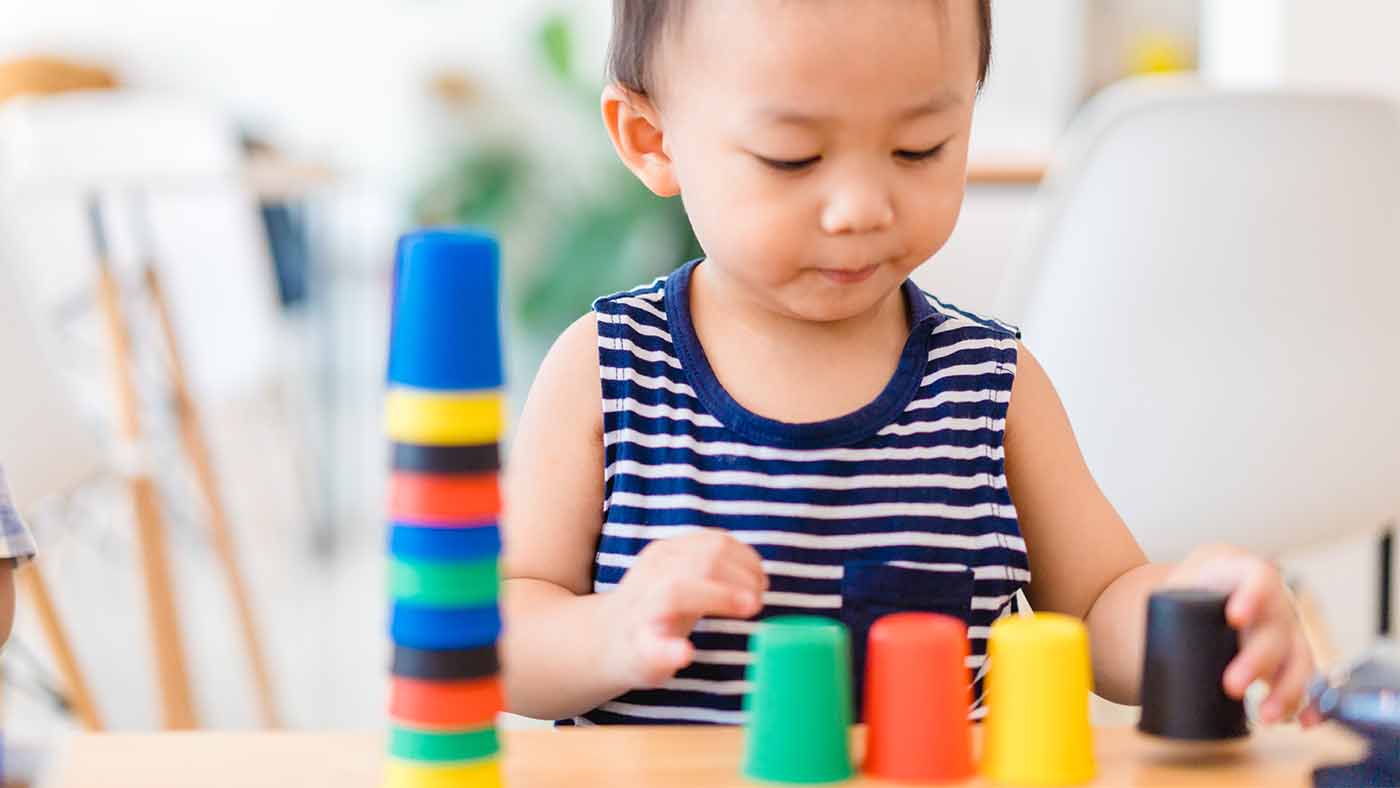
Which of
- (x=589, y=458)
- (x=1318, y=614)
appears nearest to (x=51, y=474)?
(x=589, y=458)

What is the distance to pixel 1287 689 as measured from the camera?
575 millimetres

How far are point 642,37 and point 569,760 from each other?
17.4 inches

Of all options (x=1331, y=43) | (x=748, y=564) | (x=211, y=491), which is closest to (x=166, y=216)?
(x=211, y=491)

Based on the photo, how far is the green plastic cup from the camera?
483mm

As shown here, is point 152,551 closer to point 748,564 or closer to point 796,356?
point 796,356

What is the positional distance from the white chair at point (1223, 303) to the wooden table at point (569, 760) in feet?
3.04

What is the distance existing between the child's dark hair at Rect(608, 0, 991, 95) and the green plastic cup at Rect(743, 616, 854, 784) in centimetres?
40

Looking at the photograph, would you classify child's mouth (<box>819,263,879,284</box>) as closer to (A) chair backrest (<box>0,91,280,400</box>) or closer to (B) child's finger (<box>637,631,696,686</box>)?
(B) child's finger (<box>637,631,696,686</box>)

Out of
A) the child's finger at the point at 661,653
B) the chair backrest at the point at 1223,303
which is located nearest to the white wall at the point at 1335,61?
the chair backrest at the point at 1223,303

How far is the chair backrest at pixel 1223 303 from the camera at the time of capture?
1.48 m

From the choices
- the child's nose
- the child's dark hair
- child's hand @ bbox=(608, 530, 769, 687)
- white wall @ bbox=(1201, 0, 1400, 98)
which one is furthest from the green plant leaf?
child's hand @ bbox=(608, 530, 769, 687)

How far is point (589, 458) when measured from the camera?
0.88 meters

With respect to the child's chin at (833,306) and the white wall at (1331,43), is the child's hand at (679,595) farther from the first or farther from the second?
the white wall at (1331,43)

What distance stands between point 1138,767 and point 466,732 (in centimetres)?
22
